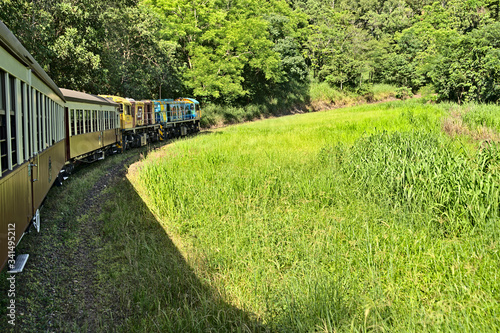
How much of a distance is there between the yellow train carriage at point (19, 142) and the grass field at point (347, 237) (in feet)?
6.36

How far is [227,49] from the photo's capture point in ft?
117

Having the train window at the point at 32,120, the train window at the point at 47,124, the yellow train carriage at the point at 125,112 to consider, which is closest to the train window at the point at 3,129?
the train window at the point at 32,120

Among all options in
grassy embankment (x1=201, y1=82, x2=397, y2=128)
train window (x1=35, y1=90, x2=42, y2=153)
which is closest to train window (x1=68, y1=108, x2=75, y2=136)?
train window (x1=35, y1=90, x2=42, y2=153)

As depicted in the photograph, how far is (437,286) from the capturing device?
174 inches

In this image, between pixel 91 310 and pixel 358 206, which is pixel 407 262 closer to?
pixel 358 206

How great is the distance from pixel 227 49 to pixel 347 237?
32.0 meters

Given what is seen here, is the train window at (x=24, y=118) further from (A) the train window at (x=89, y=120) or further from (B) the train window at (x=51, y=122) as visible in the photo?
(A) the train window at (x=89, y=120)

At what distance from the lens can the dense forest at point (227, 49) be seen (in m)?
20.0

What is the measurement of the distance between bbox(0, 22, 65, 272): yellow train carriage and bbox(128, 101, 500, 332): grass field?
1.94 meters

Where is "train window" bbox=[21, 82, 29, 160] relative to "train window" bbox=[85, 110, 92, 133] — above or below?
below

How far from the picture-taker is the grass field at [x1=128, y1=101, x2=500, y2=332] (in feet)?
13.2

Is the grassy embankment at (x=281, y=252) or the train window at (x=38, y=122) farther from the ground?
the train window at (x=38, y=122)

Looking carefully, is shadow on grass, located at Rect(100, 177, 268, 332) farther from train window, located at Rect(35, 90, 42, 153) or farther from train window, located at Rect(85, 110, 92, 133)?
train window, located at Rect(85, 110, 92, 133)

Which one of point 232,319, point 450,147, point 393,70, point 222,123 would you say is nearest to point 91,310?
point 232,319
